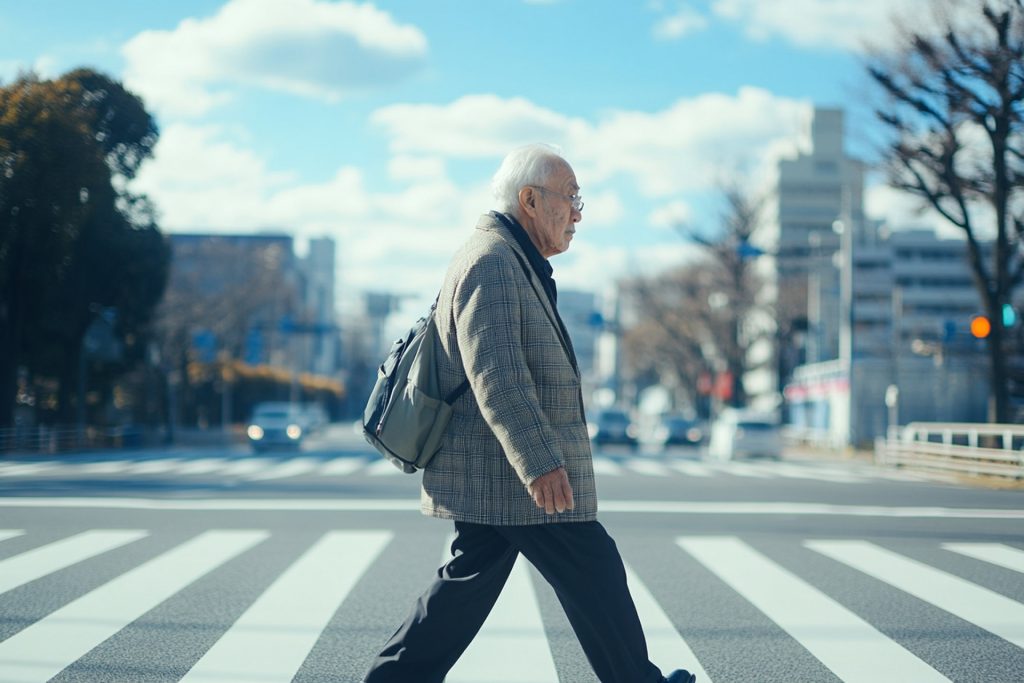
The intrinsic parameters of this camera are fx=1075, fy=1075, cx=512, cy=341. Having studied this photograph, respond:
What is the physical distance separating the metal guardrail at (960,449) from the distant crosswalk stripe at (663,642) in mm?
11724

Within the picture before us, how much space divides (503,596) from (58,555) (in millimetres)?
2997

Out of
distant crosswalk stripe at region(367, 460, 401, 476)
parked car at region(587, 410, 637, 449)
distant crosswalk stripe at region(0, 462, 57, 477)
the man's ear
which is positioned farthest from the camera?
parked car at region(587, 410, 637, 449)

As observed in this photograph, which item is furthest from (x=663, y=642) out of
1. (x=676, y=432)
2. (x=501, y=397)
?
(x=676, y=432)

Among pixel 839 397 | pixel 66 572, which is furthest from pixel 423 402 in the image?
pixel 839 397

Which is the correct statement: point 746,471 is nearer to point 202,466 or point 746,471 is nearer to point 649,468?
point 649,468

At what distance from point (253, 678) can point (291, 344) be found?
66.6 metres

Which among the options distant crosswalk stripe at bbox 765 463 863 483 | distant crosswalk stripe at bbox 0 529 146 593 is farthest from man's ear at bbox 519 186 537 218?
distant crosswalk stripe at bbox 765 463 863 483

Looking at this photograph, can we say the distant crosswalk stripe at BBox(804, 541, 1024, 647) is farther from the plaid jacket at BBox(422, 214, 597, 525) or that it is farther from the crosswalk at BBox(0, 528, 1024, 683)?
the plaid jacket at BBox(422, 214, 597, 525)

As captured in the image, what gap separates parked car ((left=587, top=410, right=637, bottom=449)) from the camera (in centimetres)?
3278

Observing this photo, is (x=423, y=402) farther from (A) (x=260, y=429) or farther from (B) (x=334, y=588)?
(A) (x=260, y=429)

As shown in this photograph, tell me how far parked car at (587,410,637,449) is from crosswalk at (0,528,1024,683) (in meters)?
24.9

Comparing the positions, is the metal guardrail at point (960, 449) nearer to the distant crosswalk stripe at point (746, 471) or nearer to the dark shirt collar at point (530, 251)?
the distant crosswalk stripe at point (746, 471)

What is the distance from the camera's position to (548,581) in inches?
117

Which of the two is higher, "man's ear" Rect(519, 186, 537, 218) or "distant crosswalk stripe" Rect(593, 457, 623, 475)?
"man's ear" Rect(519, 186, 537, 218)
